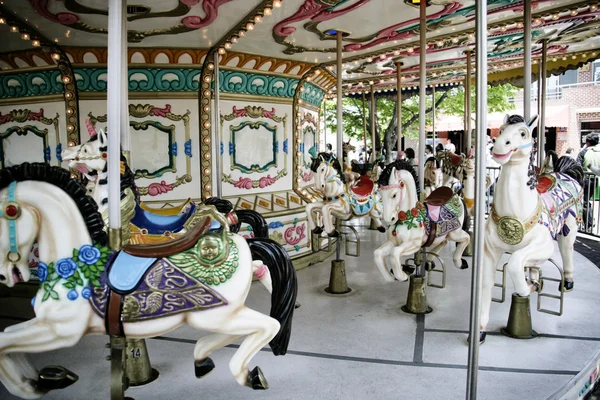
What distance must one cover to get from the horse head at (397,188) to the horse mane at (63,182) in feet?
9.31

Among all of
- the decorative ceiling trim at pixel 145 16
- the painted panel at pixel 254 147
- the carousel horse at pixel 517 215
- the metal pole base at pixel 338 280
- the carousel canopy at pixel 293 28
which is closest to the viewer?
the carousel horse at pixel 517 215

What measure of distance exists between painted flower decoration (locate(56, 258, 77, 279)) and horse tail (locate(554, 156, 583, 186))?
4291mm

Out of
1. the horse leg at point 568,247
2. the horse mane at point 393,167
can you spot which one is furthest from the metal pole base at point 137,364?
the horse leg at point 568,247

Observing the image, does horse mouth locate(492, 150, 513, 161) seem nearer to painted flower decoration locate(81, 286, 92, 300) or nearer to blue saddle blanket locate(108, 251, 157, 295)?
blue saddle blanket locate(108, 251, 157, 295)

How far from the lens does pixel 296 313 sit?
454cm

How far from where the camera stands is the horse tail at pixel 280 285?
253 centimetres

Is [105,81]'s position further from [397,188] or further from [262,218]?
[397,188]

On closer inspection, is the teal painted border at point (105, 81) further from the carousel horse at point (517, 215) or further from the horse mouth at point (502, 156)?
the horse mouth at point (502, 156)

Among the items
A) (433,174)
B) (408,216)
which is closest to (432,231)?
(408,216)

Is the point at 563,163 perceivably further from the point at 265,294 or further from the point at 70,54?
the point at 70,54

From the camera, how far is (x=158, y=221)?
365cm

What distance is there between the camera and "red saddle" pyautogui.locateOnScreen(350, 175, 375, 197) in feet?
19.7

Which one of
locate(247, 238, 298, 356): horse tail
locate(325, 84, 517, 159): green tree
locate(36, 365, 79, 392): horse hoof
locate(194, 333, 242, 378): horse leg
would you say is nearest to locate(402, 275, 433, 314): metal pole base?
locate(247, 238, 298, 356): horse tail

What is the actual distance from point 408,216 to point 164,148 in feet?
9.43
